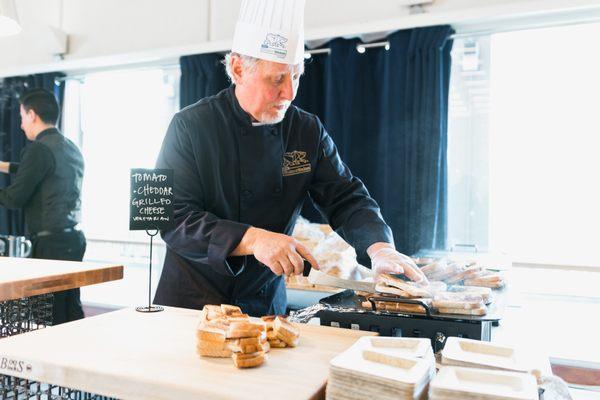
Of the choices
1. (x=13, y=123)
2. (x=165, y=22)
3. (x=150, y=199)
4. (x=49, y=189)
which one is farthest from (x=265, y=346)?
(x=13, y=123)

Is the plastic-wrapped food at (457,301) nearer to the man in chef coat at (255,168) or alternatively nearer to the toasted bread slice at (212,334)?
the man in chef coat at (255,168)

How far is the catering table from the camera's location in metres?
1.65

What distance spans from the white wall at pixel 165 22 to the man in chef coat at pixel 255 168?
5.94 ft

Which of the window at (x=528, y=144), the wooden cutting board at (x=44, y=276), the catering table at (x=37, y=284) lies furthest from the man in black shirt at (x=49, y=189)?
the window at (x=528, y=144)

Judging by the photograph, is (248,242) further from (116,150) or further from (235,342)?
(116,150)

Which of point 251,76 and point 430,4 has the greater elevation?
point 430,4

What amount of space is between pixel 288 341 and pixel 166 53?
11.6ft

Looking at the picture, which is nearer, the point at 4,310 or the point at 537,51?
the point at 4,310

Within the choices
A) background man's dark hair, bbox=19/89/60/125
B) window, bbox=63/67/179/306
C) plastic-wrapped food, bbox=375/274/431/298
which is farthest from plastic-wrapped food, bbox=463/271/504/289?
window, bbox=63/67/179/306

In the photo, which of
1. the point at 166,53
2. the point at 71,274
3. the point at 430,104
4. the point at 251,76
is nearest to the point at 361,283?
the point at 251,76

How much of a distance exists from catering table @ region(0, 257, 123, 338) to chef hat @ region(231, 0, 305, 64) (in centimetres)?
94

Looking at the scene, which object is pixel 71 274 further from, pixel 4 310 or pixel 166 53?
pixel 166 53

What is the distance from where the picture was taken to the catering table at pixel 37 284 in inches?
64.9

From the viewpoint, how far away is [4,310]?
1830 millimetres
